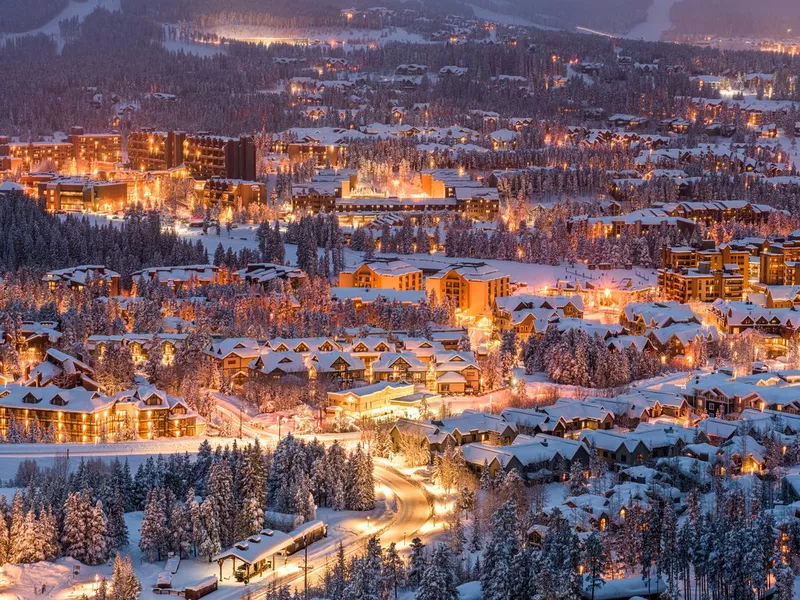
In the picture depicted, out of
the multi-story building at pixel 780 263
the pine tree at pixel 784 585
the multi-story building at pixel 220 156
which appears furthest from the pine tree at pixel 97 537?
the multi-story building at pixel 220 156

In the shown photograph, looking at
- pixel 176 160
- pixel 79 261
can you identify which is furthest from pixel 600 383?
pixel 176 160

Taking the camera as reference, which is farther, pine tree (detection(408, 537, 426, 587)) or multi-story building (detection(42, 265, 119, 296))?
multi-story building (detection(42, 265, 119, 296))

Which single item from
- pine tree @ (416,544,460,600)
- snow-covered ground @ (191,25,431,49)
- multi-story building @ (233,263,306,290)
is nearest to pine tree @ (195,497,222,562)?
pine tree @ (416,544,460,600)

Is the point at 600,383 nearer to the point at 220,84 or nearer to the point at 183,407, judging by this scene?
the point at 183,407

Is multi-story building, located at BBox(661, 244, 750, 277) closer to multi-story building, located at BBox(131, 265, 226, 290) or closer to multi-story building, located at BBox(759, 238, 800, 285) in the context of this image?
multi-story building, located at BBox(759, 238, 800, 285)

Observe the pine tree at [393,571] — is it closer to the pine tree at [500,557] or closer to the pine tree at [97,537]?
the pine tree at [500,557]

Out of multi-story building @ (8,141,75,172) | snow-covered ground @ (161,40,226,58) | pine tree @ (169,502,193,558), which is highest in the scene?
snow-covered ground @ (161,40,226,58)

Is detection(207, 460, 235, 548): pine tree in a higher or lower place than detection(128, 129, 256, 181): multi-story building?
lower
